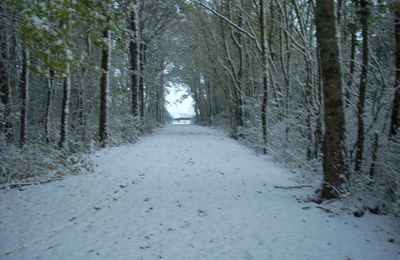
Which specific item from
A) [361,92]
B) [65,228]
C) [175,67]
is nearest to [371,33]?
[361,92]

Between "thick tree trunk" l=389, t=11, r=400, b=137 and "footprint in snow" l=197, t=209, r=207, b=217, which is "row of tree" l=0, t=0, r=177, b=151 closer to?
"footprint in snow" l=197, t=209, r=207, b=217

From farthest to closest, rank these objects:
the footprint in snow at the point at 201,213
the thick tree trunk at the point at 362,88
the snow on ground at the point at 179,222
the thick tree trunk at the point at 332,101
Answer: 1. the thick tree trunk at the point at 362,88
2. the thick tree trunk at the point at 332,101
3. the footprint in snow at the point at 201,213
4. the snow on ground at the point at 179,222

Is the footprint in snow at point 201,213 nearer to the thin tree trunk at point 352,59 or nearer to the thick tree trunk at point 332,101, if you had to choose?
the thick tree trunk at point 332,101

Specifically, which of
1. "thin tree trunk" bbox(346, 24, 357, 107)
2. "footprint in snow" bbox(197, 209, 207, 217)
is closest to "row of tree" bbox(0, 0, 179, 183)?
"footprint in snow" bbox(197, 209, 207, 217)

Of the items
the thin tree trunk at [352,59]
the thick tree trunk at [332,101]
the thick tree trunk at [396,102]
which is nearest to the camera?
the thick tree trunk at [332,101]

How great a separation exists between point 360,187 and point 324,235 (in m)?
1.64

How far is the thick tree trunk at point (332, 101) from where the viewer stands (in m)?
6.17

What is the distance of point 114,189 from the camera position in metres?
7.38

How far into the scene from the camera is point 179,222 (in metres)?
5.49

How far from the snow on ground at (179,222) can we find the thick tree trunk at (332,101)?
69cm

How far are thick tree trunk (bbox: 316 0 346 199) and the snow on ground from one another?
69 cm

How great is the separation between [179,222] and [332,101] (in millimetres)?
3545

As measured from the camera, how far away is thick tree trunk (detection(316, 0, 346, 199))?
617cm

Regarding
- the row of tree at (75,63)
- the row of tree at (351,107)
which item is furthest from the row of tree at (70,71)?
the row of tree at (351,107)
